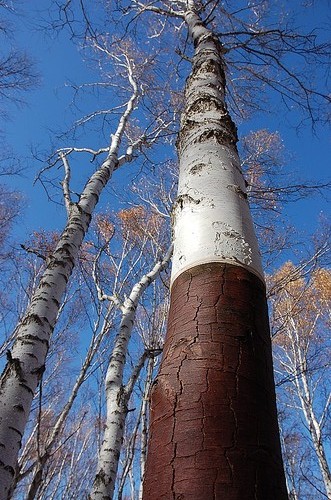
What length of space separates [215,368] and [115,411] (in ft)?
12.1

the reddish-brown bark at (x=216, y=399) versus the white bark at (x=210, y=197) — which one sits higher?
the white bark at (x=210, y=197)

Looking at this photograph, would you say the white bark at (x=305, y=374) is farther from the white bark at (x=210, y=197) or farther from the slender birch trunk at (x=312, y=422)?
the white bark at (x=210, y=197)

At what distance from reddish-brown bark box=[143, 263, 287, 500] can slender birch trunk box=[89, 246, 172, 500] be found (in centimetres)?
336

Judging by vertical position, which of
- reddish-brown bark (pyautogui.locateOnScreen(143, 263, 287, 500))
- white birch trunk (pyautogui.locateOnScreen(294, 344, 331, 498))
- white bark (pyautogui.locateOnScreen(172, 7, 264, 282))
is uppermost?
white birch trunk (pyautogui.locateOnScreen(294, 344, 331, 498))

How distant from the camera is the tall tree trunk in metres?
0.62

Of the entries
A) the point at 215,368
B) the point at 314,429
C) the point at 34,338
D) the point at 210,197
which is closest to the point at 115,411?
the point at 34,338

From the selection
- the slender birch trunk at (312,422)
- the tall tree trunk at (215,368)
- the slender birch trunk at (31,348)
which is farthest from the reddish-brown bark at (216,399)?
the slender birch trunk at (312,422)

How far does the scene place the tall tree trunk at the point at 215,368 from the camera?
0.62 metres

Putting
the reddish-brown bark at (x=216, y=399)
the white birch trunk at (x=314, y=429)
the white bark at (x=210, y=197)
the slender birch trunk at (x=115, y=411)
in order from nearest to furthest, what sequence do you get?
the reddish-brown bark at (x=216, y=399), the white bark at (x=210, y=197), the slender birch trunk at (x=115, y=411), the white birch trunk at (x=314, y=429)

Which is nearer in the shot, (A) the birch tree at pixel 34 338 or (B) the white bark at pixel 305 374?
(A) the birch tree at pixel 34 338

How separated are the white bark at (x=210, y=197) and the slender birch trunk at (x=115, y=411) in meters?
3.21

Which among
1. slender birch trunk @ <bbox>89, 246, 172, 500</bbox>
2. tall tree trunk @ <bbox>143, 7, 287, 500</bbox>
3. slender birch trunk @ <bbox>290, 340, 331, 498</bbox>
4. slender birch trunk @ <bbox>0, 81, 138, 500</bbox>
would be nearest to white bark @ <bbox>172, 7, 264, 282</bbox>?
tall tree trunk @ <bbox>143, 7, 287, 500</bbox>

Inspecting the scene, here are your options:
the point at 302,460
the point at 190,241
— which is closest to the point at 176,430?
the point at 190,241

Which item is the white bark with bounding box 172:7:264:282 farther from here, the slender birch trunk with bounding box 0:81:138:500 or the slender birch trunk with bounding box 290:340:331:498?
the slender birch trunk with bounding box 290:340:331:498
